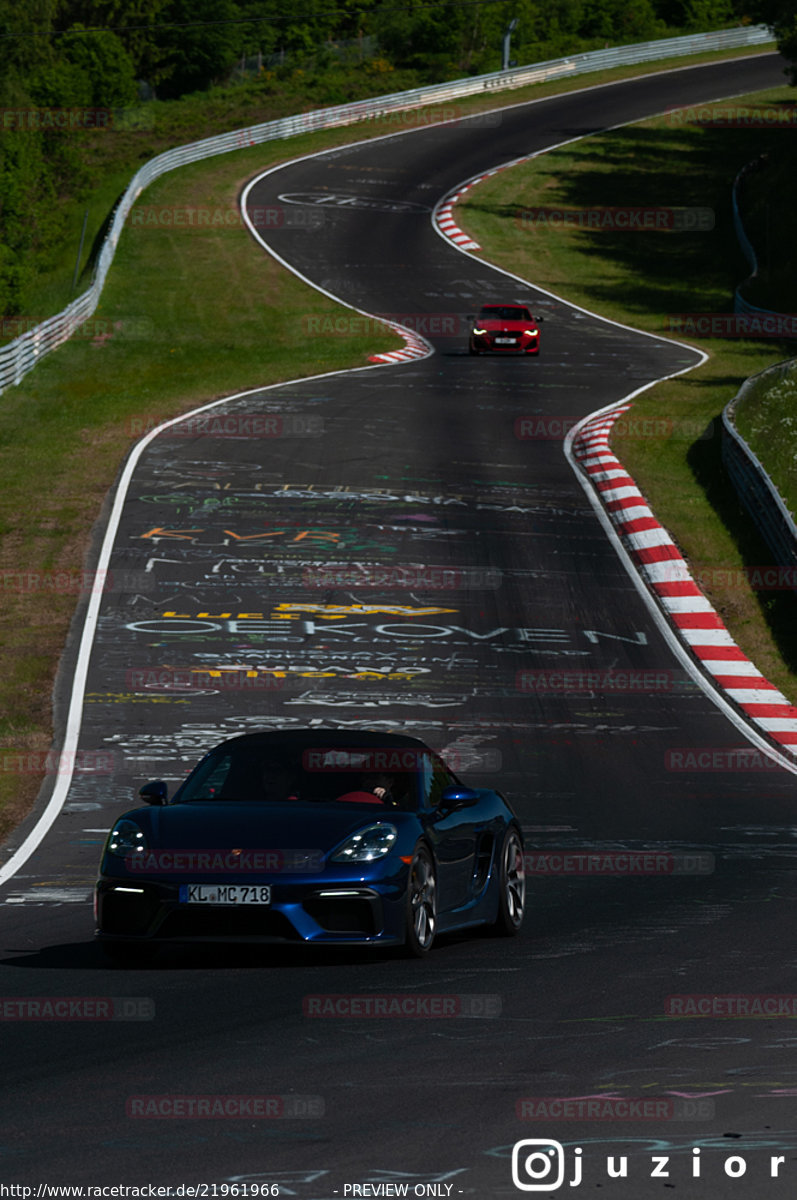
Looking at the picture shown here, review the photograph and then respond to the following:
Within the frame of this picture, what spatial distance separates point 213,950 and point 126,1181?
437 cm

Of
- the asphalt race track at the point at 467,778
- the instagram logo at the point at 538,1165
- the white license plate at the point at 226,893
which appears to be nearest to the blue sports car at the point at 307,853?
the white license plate at the point at 226,893

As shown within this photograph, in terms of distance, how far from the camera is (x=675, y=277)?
58.2 metres

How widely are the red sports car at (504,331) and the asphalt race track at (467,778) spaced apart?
0.80 m

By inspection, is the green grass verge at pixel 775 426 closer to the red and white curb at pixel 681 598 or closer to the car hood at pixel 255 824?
the red and white curb at pixel 681 598

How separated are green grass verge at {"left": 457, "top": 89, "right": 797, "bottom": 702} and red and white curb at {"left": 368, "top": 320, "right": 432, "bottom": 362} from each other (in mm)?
7381

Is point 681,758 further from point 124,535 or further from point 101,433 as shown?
point 101,433

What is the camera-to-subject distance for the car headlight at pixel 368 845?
8875 mm

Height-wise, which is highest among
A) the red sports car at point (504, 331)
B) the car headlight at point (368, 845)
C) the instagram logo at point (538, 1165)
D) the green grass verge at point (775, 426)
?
the instagram logo at point (538, 1165)

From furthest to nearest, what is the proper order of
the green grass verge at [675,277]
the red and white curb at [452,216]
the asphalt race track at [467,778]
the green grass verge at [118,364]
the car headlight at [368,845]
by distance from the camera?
the red and white curb at [452,216], the green grass verge at [675,277], the green grass verge at [118,364], the car headlight at [368,845], the asphalt race track at [467,778]

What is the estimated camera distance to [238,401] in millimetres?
37281

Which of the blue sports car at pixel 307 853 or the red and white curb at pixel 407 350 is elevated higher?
the blue sports car at pixel 307 853

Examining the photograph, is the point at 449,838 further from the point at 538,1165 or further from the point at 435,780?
the point at 538,1165

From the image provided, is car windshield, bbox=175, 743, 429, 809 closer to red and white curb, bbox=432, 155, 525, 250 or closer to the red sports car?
the red sports car

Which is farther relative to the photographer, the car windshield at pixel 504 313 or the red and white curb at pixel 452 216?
the red and white curb at pixel 452 216
